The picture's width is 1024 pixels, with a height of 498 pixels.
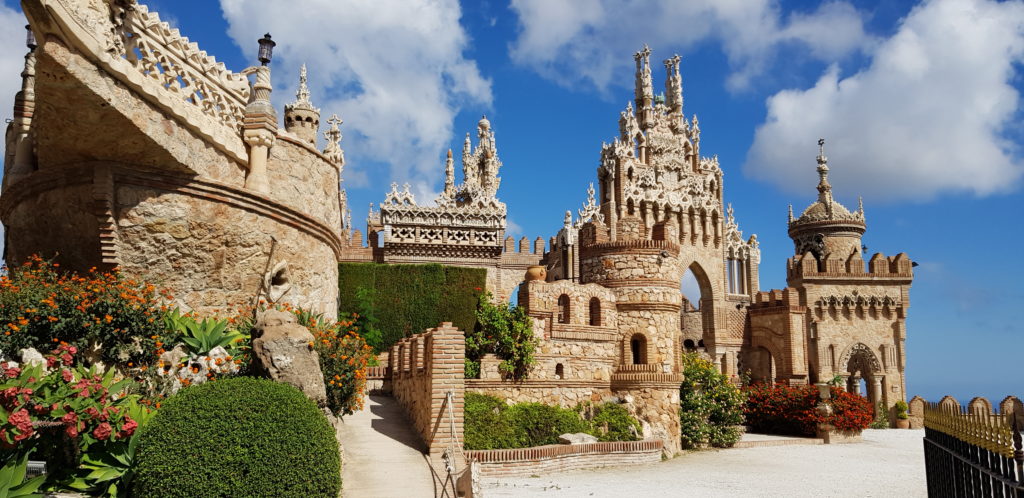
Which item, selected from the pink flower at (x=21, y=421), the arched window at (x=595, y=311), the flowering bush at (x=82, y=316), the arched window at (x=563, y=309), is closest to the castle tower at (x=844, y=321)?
the arched window at (x=595, y=311)

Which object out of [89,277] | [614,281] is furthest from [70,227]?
[614,281]

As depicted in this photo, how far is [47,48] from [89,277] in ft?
13.4

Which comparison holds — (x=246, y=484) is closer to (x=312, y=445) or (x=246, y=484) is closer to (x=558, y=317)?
(x=312, y=445)

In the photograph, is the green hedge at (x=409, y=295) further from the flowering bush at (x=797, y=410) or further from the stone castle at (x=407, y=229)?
the flowering bush at (x=797, y=410)

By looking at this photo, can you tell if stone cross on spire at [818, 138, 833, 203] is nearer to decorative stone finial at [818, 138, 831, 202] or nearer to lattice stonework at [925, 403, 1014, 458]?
decorative stone finial at [818, 138, 831, 202]

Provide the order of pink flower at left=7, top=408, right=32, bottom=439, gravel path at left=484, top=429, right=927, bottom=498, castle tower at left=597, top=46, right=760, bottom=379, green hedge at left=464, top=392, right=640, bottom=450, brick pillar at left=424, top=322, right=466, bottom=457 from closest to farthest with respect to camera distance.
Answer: pink flower at left=7, top=408, right=32, bottom=439 < brick pillar at left=424, top=322, right=466, bottom=457 < gravel path at left=484, top=429, right=927, bottom=498 < green hedge at left=464, top=392, right=640, bottom=450 < castle tower at left=597, top=46, right=760, bottom=379

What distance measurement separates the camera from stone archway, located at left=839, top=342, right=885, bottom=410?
35312mm

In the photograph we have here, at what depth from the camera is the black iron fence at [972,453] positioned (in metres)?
5.49

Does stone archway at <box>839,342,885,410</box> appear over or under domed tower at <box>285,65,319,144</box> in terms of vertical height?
under

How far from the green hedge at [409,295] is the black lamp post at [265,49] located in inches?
510

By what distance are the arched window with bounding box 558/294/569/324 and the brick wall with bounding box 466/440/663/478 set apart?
13.1 feet

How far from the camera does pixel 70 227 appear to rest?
12125 mm

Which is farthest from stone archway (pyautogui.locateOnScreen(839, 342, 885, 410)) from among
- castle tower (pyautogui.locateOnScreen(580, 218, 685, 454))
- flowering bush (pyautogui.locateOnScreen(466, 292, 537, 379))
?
flowering bush (pyautogui.locateOnScreen(466, 292, 537, 379))

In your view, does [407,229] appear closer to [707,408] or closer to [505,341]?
[505,341]
